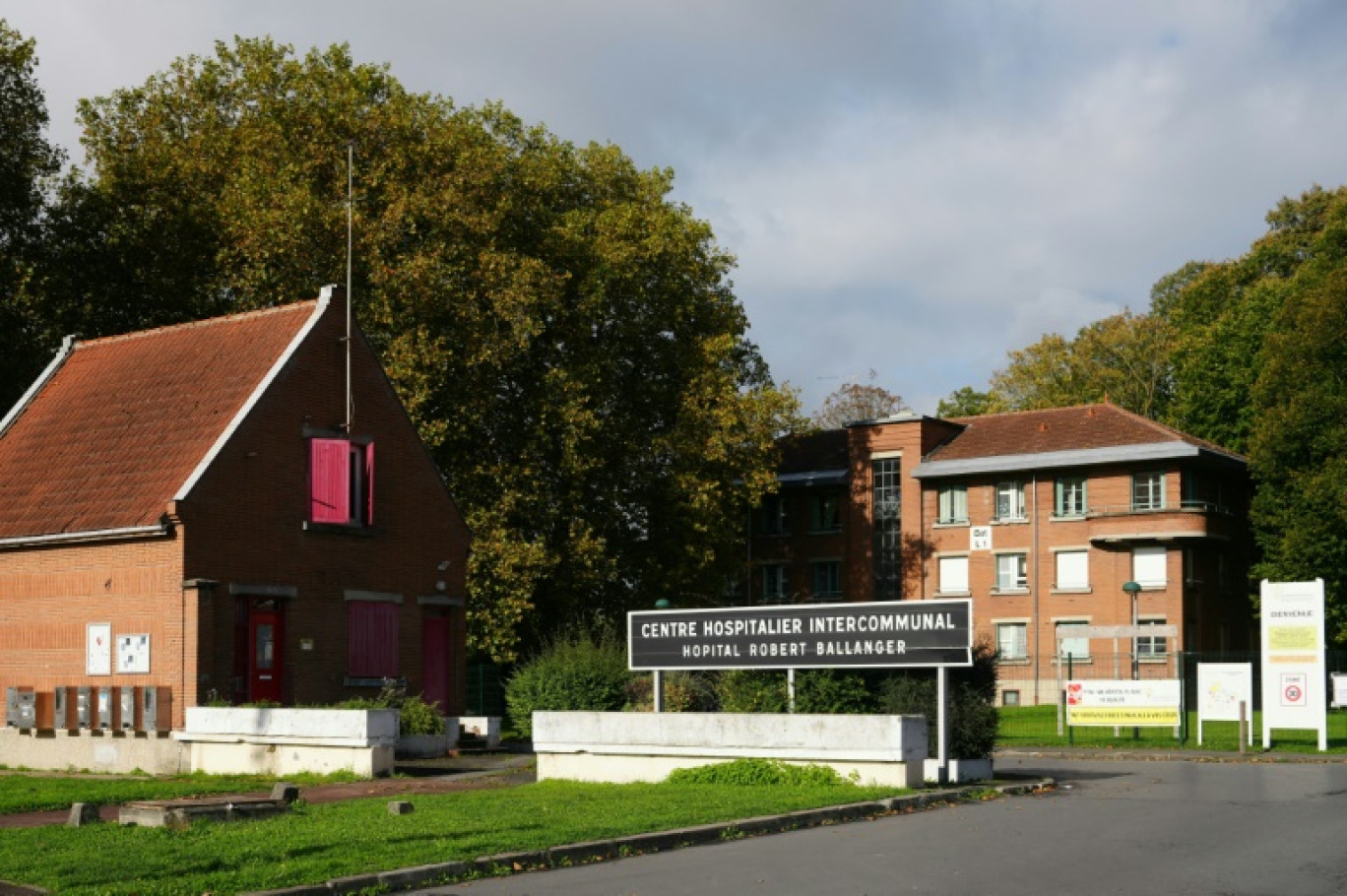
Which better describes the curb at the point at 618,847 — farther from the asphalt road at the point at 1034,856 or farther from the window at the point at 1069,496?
the window at the point at 1069,496

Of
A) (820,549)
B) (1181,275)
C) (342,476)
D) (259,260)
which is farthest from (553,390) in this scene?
(1181,275)

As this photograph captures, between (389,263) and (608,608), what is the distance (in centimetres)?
1336

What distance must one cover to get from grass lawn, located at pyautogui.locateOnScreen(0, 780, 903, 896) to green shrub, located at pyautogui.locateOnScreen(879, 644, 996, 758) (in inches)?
93.8

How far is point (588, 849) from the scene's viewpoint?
14539 millimetres

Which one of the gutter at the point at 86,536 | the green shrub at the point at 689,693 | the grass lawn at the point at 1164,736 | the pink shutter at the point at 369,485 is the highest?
the pink shutter at the point at 369,485

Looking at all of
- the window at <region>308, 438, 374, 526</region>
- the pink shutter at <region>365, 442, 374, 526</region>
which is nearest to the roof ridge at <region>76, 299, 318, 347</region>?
the window at <region>308, 438, 374, 526</region>

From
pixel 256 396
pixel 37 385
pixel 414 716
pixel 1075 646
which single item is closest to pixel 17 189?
pixel 37 385

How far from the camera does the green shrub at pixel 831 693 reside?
896 inches

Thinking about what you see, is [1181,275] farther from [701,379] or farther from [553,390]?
[553,390]

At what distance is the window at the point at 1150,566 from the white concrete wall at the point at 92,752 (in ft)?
129

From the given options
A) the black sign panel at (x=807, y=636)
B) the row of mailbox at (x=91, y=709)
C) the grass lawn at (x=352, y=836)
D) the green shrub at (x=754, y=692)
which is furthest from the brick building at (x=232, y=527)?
the grass lawn at (x=352, y=836)

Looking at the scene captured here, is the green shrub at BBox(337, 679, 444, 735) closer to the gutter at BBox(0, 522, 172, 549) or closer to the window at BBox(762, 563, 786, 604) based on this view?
the gutter at BBox(0, 522, 172, 549)

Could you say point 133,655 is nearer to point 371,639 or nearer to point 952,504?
point 371,639

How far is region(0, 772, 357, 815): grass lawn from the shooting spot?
20.6m
